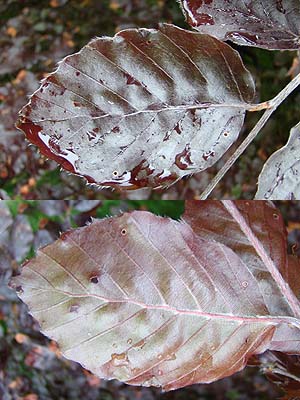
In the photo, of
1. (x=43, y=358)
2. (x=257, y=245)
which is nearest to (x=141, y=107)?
(x=257, y=245)

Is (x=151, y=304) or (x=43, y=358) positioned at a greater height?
(x=151, y=304)

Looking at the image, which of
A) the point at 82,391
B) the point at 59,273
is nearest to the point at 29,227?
the point at 82,391

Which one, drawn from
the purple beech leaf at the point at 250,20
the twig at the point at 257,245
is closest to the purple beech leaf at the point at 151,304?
the twig at the point at 257,245

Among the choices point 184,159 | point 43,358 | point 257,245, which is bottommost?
point 43,358

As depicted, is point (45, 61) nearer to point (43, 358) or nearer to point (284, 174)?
point (43, 358)

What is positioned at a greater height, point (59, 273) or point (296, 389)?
point (59, 273)

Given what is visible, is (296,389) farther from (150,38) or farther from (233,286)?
(150,38)

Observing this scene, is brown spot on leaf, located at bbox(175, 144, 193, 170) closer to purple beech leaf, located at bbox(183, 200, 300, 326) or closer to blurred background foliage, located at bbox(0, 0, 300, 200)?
purple beech leaf, located at bbox(183, 200, 300, 326)
